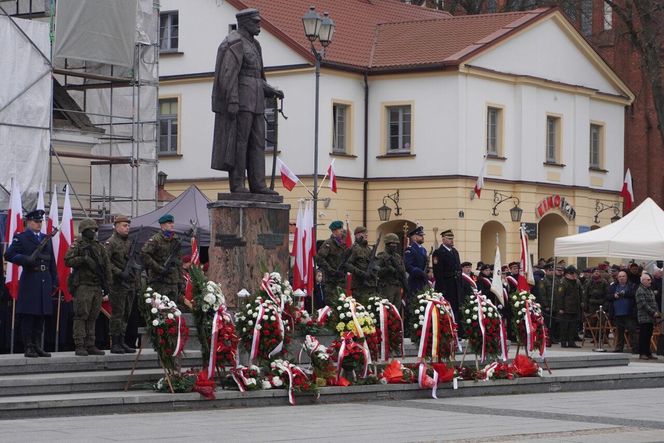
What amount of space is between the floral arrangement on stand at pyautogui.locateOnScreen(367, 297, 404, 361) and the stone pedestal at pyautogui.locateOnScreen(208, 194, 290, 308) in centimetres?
138

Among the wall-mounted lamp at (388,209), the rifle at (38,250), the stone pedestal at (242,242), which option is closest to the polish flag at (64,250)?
the rifle at (38,250)

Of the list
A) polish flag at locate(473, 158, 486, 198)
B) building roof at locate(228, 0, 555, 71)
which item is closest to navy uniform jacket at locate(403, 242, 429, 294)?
polish flag at locate(473, 158, 486, 198)

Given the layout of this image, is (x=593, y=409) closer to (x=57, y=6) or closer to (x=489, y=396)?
(x=489, y=396)

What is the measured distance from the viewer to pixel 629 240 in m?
29.4

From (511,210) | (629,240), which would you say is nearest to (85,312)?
(629,240)

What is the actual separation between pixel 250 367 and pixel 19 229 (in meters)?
5.48

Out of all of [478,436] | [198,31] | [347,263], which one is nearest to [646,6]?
[198,31]

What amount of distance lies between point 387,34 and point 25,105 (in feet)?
57.9

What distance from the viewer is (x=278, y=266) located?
20.2 metres

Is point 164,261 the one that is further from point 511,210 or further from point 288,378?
point 511,210

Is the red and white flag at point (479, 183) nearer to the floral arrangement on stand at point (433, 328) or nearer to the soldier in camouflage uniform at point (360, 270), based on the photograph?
the soldier in camouflage uniform at point (360, 270)

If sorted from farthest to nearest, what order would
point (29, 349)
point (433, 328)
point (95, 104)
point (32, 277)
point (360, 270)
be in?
point (95, 104)
point (360, 270)
point (433, 328)
point (32, 277)
point (29, 349)

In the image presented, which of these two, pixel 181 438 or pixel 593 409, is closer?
pixel 181 438

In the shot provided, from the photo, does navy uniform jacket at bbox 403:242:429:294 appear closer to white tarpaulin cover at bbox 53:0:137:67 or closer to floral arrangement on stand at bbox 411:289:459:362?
floral arrangement on stand at bbox 411:289:459:362
